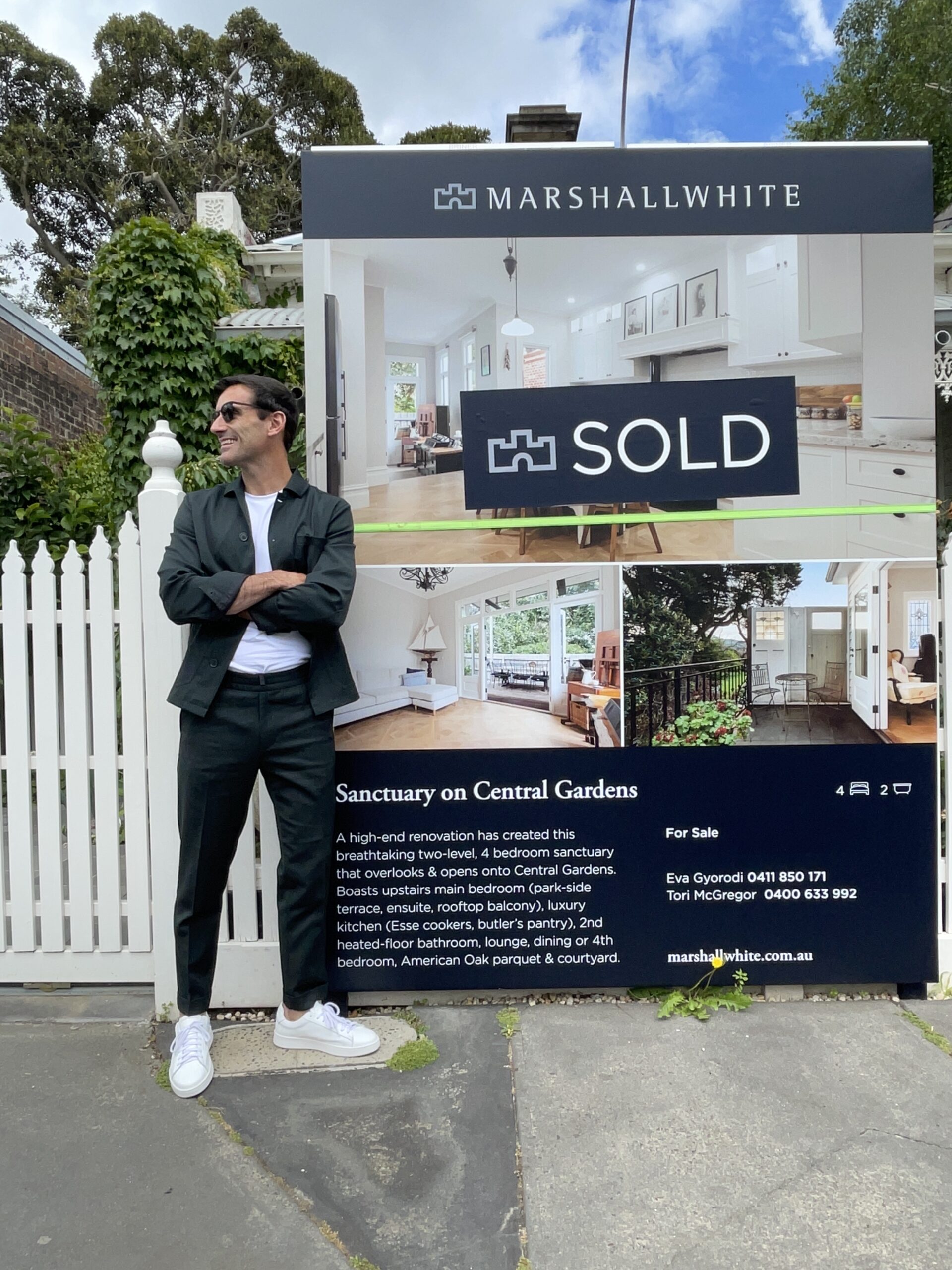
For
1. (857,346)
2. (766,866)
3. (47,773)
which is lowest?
(766,866)

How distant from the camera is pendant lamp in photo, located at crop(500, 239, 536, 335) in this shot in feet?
9.02

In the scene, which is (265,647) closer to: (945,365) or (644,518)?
(644,518)

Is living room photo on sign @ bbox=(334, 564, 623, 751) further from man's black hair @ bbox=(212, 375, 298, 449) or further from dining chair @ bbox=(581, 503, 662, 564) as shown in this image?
man's black hair @ bbox=(212, 375, 298, 449)

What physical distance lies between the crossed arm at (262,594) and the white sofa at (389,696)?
16.3 inches

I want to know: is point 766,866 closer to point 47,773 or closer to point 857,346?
point 857,346

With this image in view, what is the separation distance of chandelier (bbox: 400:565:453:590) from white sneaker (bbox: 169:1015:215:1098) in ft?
5.30

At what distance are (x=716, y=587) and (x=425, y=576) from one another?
1.01 meters

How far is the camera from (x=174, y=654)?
286 cm

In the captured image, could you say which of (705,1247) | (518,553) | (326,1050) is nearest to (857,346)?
(518,553)

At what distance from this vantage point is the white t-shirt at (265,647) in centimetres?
253

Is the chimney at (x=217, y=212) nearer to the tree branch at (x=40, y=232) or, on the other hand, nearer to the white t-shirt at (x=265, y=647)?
the white t-shirt at (x=265, y=647)

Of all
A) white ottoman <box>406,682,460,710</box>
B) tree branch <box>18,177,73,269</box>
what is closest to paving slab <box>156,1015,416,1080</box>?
white ottoman <box>406,682,460,710</box>

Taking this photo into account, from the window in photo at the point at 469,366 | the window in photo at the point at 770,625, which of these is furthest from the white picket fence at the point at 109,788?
the window in photo at the point at 770,625

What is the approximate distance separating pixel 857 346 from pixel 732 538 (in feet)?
2.49
